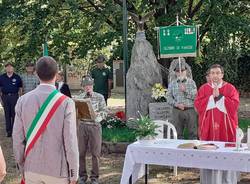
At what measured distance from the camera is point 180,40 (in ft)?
35.1

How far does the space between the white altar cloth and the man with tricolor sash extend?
1971mm

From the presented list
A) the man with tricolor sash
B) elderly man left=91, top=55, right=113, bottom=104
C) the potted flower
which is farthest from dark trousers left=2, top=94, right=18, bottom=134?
the man with tricolor sash

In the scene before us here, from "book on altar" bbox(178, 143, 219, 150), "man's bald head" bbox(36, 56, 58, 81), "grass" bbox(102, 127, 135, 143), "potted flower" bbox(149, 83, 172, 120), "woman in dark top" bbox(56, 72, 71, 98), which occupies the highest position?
"man's bald head" bbox(36, 56, 58, 81)

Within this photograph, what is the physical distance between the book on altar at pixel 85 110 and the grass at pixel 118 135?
9.53 ft

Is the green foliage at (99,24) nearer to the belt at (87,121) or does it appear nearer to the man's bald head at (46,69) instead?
the belt at (87,121)

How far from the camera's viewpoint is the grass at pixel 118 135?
390 inches

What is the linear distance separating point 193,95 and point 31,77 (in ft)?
13.8

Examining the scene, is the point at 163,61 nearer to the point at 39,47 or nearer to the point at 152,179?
the point at 39,47

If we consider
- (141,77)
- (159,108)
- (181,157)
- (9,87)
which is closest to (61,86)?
(181,157)

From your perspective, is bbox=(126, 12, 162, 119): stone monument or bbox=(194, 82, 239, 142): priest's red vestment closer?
bbox=(194, 82, 239, 142): priest's red vestment

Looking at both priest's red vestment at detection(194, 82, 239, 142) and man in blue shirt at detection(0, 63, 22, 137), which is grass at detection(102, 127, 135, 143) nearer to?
man in blue shirt at detection(0, 63, 22, 137)

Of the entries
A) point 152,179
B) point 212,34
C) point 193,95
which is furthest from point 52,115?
point 212,34

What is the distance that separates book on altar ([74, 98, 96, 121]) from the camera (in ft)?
22.3

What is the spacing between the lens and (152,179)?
766cm
